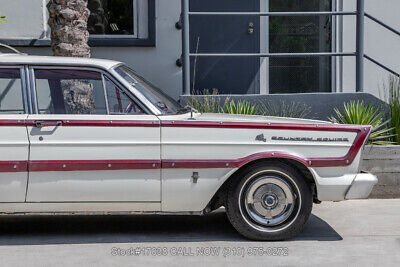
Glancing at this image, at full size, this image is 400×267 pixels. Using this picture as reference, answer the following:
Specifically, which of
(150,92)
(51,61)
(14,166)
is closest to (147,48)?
(150,92)

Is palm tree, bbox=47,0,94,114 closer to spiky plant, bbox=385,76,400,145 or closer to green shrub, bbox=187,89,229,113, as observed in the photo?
green shrub, bbox=187,89,229,113

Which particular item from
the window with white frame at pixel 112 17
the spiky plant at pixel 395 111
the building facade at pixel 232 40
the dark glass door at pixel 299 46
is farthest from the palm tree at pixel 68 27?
the spiky plant at pixel 395 111

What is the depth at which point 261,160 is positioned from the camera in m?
6.08

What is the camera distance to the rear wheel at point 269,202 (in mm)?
6059

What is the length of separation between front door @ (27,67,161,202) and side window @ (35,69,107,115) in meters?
0.02

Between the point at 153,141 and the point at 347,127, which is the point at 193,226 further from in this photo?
the point at 347,127

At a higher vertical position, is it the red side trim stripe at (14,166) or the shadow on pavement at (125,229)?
the red side trim stripe at (14,166)

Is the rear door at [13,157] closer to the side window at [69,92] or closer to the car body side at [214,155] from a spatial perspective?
the car body side at [214,155]

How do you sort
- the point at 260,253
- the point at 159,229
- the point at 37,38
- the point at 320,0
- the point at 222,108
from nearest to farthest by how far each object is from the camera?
the point at 260,253
the point at 159,229
the point at 222,108
the point at 37,38
the point at 320,0

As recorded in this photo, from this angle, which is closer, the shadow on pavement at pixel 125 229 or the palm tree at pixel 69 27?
the shadow on pavement at pixel 125 229

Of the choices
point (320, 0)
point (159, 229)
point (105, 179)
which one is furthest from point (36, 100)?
point (320, 0)

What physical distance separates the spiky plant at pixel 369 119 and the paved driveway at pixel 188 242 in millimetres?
1175

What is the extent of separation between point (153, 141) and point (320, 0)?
6119 mm

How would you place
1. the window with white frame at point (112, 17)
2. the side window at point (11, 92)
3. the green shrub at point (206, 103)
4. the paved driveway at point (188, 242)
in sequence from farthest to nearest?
the window with white frame at point (112, 17) → the green shrub at point (206, 103) → the side window at point (11, 92) → the paved driveway at point (188, 242)
